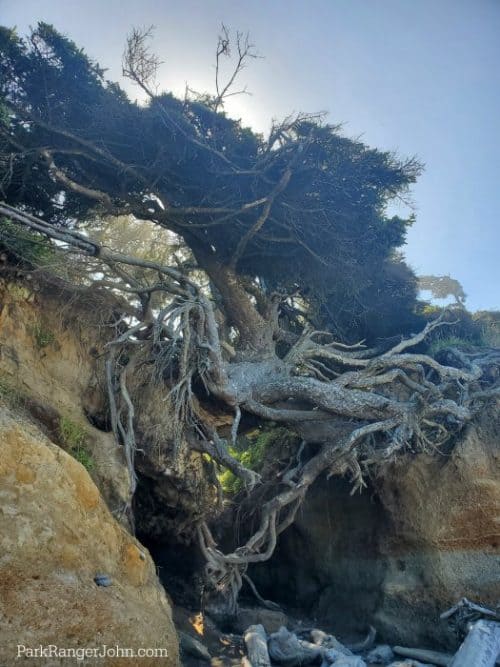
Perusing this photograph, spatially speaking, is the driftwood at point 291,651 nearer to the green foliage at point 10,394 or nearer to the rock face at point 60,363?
the rock face at point 60,363

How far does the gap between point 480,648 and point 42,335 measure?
8206mm

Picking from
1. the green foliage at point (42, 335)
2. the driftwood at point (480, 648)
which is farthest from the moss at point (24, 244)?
the driftwood at point (480, 648)

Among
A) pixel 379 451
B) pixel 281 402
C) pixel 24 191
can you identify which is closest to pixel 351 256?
pixel 281 402

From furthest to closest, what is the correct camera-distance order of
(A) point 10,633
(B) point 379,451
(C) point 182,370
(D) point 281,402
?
(D) point 281,402, (B) point 379,451, (C) point 182,370, (A) point 10,633

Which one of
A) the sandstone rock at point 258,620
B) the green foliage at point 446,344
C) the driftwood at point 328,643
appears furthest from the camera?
the green foliage at point 446,344

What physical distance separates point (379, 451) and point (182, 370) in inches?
173

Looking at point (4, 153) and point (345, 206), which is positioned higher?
point (345, 206)

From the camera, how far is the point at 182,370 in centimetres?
815

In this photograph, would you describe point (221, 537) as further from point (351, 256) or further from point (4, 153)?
point (4, 153)

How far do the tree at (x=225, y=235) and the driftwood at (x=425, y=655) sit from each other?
2.98m

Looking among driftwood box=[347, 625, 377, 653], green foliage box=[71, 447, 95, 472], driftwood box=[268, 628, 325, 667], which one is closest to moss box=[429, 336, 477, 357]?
driftwood box=[347, 625, 377, 653]

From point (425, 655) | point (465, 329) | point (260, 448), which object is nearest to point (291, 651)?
point (425, 655)

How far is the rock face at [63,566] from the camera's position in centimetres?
425

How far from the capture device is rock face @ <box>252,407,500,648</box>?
9086 millimetres
